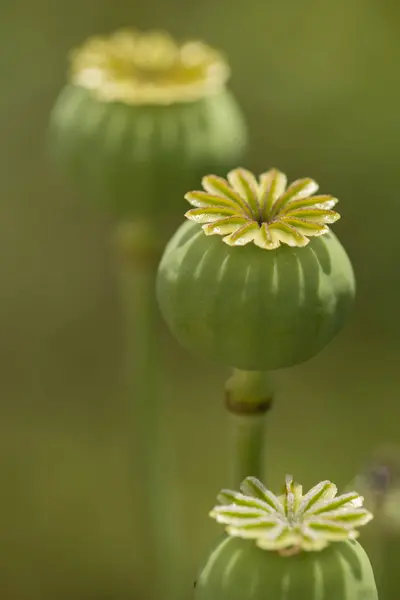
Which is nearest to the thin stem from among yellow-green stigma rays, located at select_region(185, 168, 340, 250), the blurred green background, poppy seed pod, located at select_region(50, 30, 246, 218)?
yellow-green stigma rays, located at select_region(185, 168, 340, 250)

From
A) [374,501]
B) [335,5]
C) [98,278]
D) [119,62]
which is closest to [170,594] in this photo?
[374,501]

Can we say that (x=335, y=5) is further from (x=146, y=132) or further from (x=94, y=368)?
(x=146, y=132)

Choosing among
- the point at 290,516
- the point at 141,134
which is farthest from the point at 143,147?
the point at 290,516

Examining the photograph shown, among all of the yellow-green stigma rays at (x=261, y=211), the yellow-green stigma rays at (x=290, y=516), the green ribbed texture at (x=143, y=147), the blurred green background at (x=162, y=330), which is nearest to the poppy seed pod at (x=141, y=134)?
the green ribbed texture at (x=143, y=147)

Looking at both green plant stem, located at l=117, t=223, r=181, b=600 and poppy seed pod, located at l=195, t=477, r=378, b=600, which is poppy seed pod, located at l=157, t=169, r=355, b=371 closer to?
poppy seed pod, located at l=195, t=477, r=378, b=600

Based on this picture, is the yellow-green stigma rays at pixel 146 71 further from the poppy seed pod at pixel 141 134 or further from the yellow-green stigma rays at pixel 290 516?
Answer: the yellow-green stigma rays at pixel 290 516
